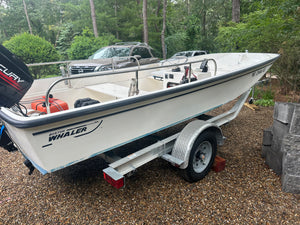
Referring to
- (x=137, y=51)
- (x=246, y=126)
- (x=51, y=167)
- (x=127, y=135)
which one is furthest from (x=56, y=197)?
(x=137, y=51)

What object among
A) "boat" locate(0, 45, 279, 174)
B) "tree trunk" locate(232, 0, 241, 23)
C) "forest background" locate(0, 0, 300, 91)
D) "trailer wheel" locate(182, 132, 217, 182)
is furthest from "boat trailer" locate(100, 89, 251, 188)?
"tree trunk" locate(232, 0, 241, 23)

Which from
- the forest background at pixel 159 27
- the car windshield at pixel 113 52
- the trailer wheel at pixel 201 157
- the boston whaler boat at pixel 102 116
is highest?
the forest background at pixel 159 27

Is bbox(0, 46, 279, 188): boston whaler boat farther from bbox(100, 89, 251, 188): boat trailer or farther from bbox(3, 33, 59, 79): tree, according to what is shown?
bbox(3, 33, 59, 79): tree

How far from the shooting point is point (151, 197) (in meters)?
2.63

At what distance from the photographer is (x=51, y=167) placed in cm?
197

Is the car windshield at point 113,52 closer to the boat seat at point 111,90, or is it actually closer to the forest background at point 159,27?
the forest background at point 159,27

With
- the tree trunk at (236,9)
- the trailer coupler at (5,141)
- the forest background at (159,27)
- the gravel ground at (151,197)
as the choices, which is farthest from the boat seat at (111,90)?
the tree trunk at (236,9)

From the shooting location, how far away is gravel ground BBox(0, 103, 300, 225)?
234 centimetres

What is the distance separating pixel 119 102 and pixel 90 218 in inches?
53.8

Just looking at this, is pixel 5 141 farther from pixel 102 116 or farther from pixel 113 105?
pixel 113 105

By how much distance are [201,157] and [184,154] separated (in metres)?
0.45

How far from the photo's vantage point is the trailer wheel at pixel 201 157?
9.00 ft

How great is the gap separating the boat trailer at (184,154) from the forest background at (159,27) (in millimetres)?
4423

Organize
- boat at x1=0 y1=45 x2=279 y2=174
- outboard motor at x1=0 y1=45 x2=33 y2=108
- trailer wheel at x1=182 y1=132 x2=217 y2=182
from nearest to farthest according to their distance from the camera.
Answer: boat at x1=0 y1=45 x2=279 y2=174, outboard motor at x1=0 y1=45 x2=33 y2=108, trailer wheel at x1=182 y1=132 x2=217 y2=182
